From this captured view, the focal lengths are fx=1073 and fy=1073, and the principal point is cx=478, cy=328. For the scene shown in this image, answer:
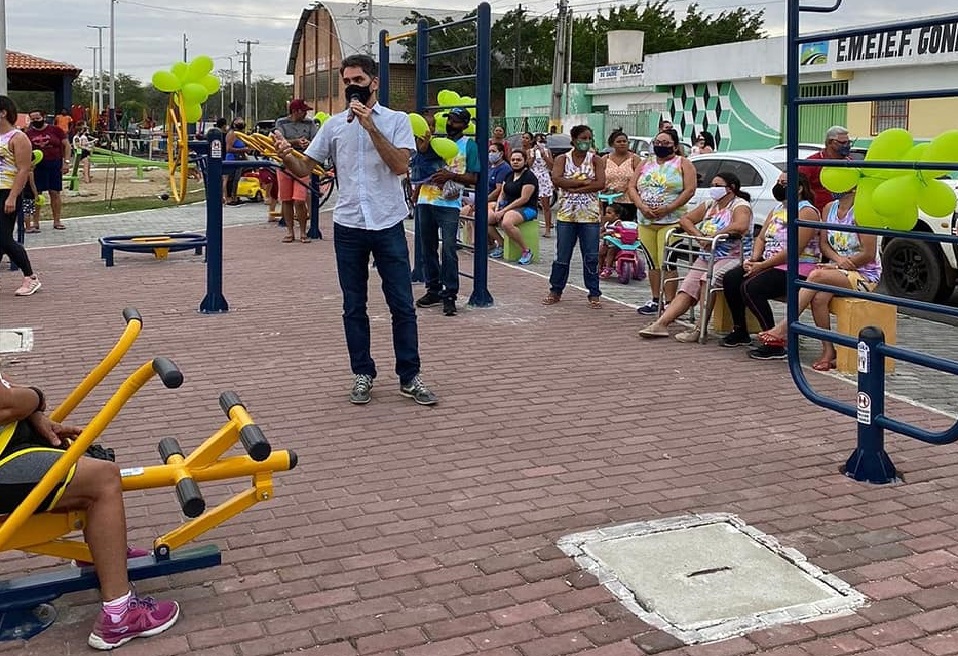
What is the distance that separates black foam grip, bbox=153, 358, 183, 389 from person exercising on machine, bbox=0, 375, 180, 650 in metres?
0.33

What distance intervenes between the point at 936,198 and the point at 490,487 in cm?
257

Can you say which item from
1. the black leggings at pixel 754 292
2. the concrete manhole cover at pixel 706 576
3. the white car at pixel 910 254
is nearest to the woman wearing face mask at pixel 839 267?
the black leggings at pixel 754 292

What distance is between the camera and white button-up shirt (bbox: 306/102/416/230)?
6430 millimetres

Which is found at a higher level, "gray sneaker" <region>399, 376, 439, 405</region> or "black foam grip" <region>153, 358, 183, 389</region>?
"black foam grip" <region>153, 358, 183, 389</region>

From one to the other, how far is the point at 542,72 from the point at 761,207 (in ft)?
176

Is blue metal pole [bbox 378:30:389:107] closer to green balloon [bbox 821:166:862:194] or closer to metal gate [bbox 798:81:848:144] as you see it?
green balloon [bbox 821:166:862:194]

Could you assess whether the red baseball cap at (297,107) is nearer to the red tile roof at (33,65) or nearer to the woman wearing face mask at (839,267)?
the woman wearing face mask at (839,267)

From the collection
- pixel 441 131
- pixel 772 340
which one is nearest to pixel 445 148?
pixel 441 131

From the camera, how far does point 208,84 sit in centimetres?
949

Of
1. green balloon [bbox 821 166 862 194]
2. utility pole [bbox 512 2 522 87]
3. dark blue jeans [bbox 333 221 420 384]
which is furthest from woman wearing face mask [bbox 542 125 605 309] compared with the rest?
utility pole [bbox 512 2 522 87]

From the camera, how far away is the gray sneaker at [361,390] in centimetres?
661

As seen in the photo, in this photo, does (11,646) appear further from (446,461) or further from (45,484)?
(446,461)

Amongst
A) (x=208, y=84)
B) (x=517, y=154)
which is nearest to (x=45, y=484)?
(x=208, y=84)

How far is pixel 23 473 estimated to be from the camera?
3.38 m
